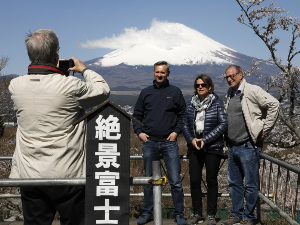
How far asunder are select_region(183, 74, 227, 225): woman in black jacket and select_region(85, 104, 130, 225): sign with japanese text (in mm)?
2181

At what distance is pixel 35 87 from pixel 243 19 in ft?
54.8

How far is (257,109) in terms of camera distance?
4.96 m

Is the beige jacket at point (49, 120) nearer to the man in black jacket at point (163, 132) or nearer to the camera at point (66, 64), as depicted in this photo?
the camera at point (66, 64)

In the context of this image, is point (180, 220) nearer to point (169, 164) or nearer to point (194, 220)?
point (194, 220)

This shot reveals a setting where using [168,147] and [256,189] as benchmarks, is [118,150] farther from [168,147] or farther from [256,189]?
[256,189]

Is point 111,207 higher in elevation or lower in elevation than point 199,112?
lower

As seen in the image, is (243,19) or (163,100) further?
(243,19)

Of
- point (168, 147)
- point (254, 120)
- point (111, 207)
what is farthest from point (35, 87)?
point (254, 120)

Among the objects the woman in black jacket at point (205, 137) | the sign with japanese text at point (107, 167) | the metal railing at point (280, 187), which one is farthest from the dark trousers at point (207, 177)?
the sign with japanese text at point (107, 167)

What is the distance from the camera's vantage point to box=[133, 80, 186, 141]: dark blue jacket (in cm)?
511

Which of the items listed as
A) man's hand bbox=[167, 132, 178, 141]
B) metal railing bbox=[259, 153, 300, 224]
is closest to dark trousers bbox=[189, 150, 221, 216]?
man's hand bbox=[167, 132, 178, 141]

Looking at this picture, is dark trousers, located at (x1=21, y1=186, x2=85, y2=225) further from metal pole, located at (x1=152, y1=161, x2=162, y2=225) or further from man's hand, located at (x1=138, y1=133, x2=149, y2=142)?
man's hand, located at (x1=138, y1=133, x2=149, y2=142)

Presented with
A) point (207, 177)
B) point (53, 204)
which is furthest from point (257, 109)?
point (53, 204)

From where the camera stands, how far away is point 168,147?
5082 mm
